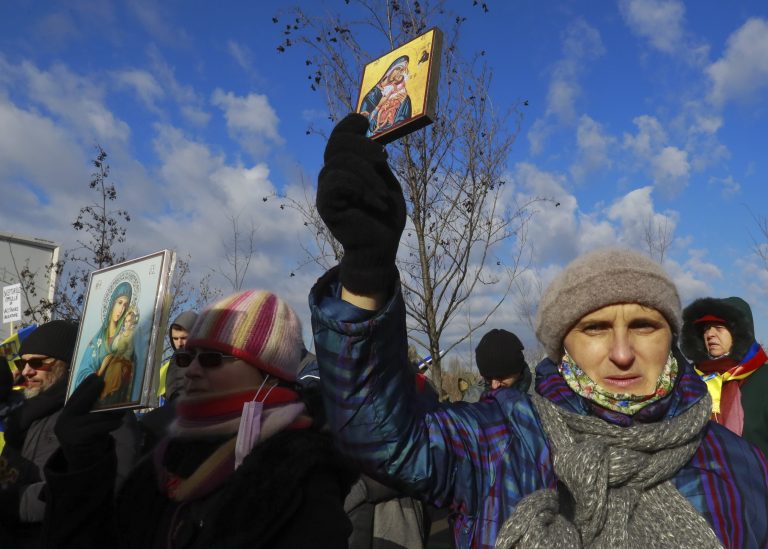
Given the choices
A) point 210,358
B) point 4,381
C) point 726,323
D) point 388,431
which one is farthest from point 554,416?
point 726,323

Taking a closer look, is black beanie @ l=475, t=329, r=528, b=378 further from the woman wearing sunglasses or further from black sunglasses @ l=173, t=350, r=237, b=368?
black sunglasses @ l=173, t=350, r=237, b=368

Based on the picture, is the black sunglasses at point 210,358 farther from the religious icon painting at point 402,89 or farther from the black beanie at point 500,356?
the black beanie at point 500,356

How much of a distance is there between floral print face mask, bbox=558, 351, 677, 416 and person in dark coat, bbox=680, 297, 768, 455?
123 inches

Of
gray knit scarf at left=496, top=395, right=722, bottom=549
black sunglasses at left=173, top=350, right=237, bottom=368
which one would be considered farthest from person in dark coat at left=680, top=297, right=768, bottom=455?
black sunglasses at left=173, top=350, right=237, bottom=368

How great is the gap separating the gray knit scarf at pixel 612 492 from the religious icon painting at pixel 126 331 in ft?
5.58

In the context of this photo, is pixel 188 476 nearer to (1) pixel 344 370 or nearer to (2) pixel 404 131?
(1) pixel 344 370

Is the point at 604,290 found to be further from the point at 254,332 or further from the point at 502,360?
the point at 502,360

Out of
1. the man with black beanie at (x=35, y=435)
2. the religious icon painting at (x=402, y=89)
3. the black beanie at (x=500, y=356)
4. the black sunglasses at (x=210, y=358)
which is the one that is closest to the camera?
the religious icon painting at (x=402, y=89)

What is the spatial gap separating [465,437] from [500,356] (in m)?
4.21

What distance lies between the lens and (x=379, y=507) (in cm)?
373

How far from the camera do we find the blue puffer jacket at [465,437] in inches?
53.1

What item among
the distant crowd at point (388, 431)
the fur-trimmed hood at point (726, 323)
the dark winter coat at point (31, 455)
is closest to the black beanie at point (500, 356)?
the fur-trimmed hood at point (726, 323)

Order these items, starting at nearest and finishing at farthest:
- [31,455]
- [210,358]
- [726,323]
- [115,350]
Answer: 1. [210,358]
2. [115,350]
3. [31,455]
4. [726,323]

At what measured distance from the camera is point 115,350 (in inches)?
110
